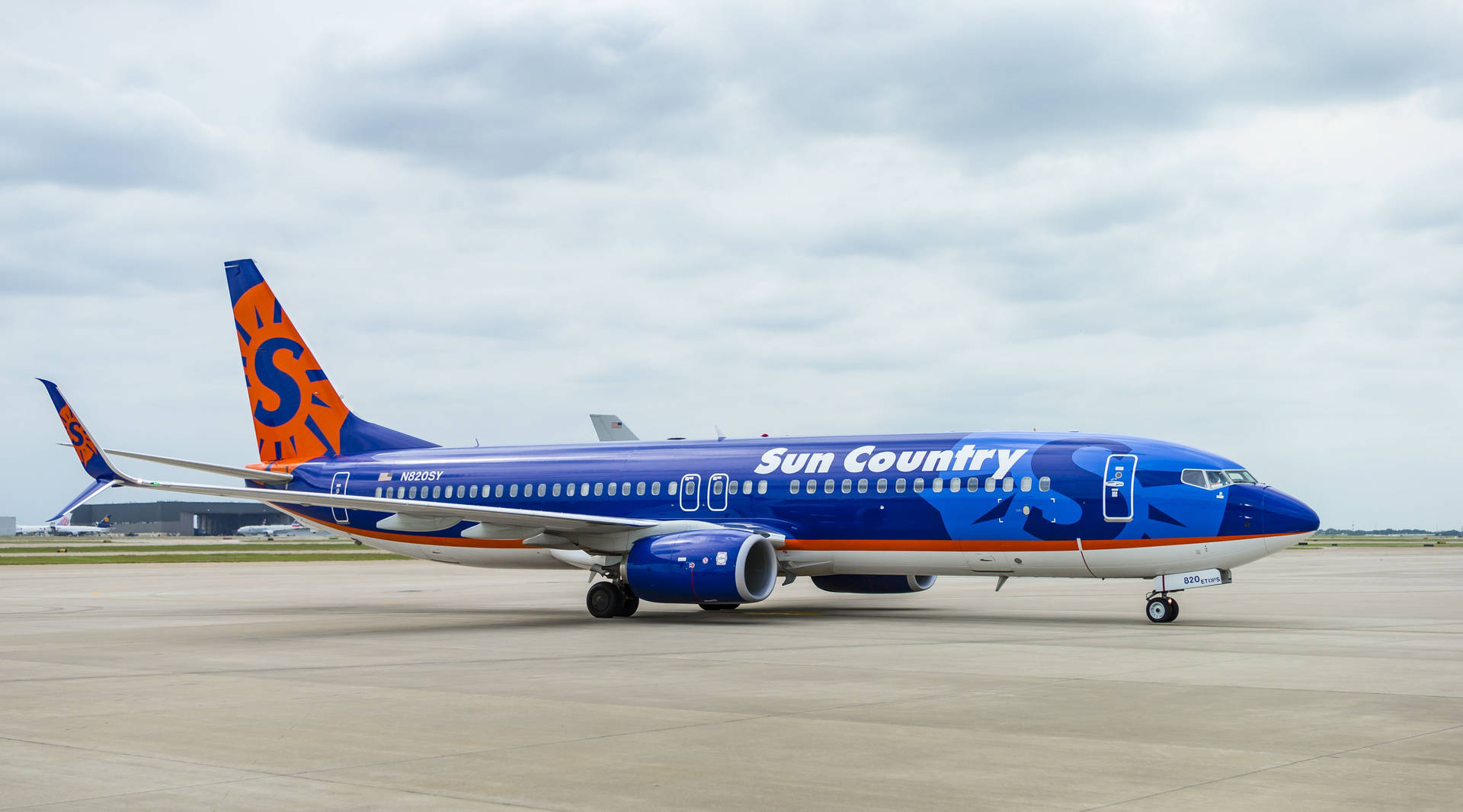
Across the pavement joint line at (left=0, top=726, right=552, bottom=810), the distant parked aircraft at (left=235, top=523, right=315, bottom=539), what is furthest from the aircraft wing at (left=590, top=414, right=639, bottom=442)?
the distant parked aircraft at (left=235, top=523, right=315, bottom=539)

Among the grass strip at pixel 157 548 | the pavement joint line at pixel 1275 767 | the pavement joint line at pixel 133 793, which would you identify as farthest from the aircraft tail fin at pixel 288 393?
the grass strip at pixel 157 548

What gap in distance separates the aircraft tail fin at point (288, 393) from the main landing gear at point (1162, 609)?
18.1 m

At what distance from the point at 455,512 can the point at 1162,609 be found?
12836 mm

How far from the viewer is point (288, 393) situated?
3244 centimetres

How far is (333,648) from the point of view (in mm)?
19109

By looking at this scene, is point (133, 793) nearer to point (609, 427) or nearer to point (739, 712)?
point (739, 712)

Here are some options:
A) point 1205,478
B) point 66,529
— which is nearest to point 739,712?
point 1205,478

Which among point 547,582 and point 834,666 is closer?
point 834,666

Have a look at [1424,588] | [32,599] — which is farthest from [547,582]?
[1424,588]

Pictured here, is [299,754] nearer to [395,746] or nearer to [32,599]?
[395,746]

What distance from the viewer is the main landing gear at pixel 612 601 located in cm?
2589

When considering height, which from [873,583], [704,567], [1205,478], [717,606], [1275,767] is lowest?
[717,606]

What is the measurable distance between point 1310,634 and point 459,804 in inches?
636

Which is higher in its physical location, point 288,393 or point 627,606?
point 288,393
